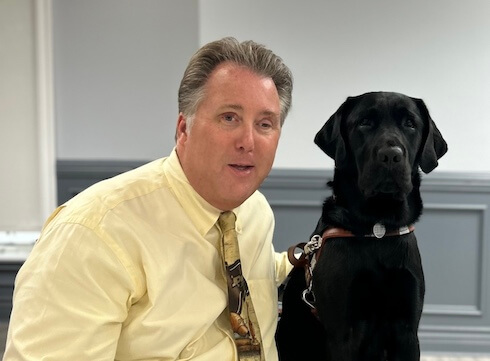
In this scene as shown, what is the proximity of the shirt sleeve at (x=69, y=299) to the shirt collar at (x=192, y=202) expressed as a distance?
0.62ft

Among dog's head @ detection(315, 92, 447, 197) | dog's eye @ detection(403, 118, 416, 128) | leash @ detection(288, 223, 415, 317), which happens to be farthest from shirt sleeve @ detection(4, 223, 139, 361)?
dog's eye @ detection(403, 118, 416, 128)

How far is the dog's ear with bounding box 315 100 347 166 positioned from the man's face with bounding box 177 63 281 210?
237 mm

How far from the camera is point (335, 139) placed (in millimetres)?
1295

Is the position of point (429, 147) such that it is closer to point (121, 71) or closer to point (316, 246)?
point (316, 246)

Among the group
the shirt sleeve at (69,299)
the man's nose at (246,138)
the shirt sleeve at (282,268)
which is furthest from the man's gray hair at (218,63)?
the shirt sleeve at (282,268)

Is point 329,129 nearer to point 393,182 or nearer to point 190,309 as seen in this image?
point 393,182

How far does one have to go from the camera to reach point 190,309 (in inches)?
41.5

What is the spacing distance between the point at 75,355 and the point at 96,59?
203 cm

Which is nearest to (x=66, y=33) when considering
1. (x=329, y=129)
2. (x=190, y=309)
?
(x=329, y=129)

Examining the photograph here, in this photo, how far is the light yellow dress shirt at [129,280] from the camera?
92 centimetres

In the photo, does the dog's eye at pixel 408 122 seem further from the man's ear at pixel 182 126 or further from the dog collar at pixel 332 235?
the man's ear at pixel 182 126

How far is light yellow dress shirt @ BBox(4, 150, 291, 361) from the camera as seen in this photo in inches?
36.3

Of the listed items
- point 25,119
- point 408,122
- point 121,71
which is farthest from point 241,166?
point 25,119

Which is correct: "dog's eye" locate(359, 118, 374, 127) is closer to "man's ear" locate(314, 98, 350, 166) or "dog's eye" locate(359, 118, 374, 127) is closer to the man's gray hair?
"man's ear" locate(314, 98, 350, 166)
